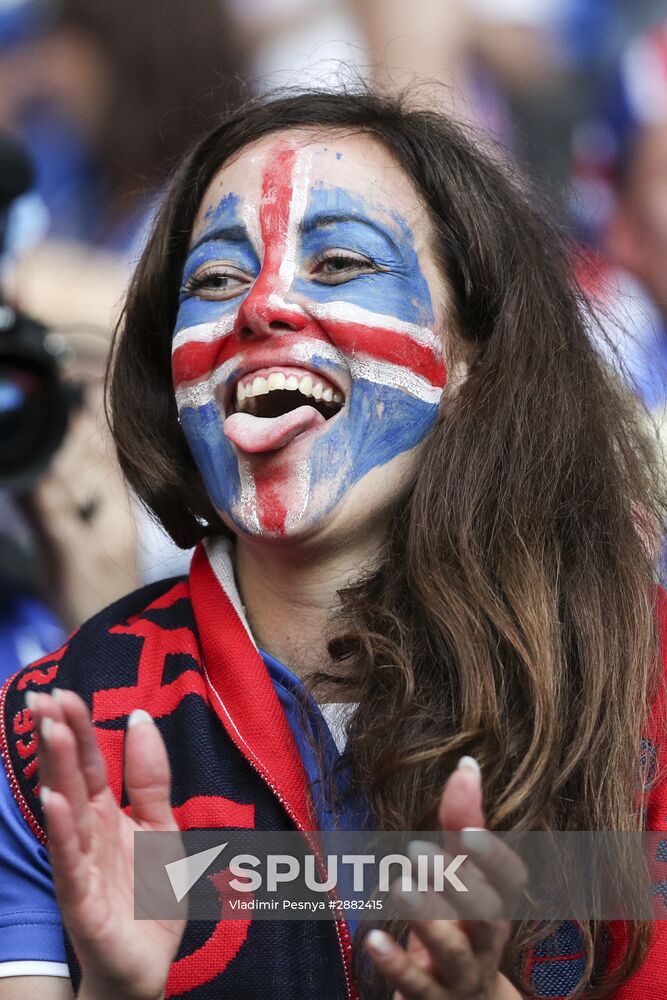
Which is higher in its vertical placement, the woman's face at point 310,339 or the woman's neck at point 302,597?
the woman's face at point 310,339

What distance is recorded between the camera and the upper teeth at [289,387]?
1679 mm

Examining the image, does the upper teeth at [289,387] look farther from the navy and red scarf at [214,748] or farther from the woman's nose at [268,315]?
the navy and red scarf at [214,748]

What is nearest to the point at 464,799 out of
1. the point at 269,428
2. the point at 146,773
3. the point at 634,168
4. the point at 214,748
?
the point at 146,773

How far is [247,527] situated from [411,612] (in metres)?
0.25

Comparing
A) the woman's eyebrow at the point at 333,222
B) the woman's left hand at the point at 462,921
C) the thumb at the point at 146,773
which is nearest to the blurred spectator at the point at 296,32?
the woman's eyebrow at the point at 333,222

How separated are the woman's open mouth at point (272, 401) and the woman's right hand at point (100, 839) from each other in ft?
1.62

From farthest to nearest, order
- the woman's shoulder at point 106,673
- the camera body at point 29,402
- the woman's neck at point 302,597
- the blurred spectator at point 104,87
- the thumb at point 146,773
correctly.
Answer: the blurred spectator at point 104,87 → the camera body at point 29,402 → the woman's neck at point 302,597 → the woman's shoulder at point 106,673 → the thumb at point 146,773

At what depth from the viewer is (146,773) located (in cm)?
128

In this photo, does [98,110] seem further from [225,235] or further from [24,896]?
[24,896]

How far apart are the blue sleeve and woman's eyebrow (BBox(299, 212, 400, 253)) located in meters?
0.84

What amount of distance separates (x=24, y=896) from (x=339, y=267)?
94 cm

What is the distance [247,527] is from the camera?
1665 mm

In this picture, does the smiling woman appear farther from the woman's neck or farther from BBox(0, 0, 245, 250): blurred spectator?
BBox(0, 0, 245, 250): blurred spectator

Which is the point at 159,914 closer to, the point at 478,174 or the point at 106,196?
the point at 478,174
